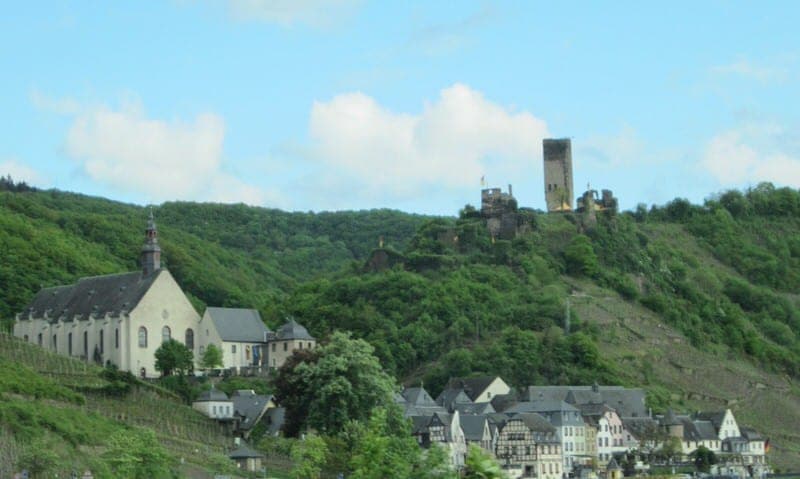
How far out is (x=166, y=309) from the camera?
354ft

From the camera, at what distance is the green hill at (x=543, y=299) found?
399ft

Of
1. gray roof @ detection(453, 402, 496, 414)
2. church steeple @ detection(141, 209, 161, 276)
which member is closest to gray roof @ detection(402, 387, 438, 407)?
gray roof @ detection(453, 402, 496, 414)

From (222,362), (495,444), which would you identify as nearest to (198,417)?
(222,362)

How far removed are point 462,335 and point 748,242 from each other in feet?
188

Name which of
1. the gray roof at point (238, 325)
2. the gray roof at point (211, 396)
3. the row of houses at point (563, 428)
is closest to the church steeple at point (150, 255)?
the gray roof at point (238, 325)

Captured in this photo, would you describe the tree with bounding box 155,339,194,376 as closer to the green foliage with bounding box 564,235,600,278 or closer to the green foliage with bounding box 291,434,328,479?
the green foliage with bounding box 291,434,328,479

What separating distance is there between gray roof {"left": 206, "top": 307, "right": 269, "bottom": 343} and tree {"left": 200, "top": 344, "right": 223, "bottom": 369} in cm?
223

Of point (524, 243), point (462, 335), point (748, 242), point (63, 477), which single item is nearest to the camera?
point (63, 477)

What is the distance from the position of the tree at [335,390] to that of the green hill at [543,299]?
893 inches

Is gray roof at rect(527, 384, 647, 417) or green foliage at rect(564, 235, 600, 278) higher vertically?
green foliage at rect(564, 235, 600, 278)

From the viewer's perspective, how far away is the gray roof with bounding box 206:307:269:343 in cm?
11075

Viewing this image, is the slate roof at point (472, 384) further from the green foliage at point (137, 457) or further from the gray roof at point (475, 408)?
the green foliage at point (137, 457)

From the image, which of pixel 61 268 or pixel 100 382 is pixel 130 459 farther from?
pixel 61 268

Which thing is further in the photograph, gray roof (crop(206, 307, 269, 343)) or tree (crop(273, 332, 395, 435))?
gray roof (crop(206, 307, 269, 343))
